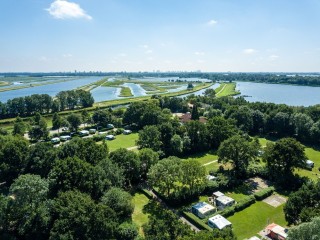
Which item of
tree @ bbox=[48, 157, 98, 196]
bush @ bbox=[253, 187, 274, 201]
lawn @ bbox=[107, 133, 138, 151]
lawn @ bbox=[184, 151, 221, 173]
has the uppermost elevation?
tree @ bbox=[48, 157, 98, 196]

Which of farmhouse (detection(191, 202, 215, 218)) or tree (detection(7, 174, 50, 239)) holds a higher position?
tree (detection(7, 174, 50, 239))

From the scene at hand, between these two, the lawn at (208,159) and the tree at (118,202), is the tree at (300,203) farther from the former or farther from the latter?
the lawn at (208,159)

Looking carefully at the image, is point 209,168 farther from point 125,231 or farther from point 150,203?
point 125,231

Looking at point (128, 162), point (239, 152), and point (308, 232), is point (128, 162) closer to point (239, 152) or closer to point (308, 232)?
point (239, 152)

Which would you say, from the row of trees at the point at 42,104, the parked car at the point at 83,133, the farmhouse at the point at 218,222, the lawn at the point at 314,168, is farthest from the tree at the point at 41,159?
the row of trees at the point at 42,104

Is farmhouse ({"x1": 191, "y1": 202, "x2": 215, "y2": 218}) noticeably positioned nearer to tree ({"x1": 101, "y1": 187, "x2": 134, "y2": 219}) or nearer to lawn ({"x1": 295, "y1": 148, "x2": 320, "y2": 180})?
tree ({"x1": 101, "y1": 187, "x2": 134, "y2": 219})

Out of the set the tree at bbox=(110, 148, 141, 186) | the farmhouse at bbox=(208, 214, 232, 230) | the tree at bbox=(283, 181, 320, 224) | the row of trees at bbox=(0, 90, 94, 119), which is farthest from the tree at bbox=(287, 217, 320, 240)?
the row of trees at bbox=(0, 90, 94, 119)
